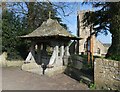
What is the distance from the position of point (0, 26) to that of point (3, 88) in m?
11.6

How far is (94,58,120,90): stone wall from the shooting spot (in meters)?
10.5

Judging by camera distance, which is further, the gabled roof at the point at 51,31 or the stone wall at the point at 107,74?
the gabled roof at the point at 51,31

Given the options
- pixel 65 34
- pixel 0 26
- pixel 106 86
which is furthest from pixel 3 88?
pixel 0 26

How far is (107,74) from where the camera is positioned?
11109mm

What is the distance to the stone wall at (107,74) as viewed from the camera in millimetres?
10531

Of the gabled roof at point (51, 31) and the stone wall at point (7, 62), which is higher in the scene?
the gabled roof at point (51, 31)

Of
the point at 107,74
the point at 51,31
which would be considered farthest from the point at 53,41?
the point at 107,74

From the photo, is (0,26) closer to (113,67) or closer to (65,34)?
(65,34)

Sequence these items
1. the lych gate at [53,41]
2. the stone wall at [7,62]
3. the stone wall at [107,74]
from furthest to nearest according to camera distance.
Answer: the stone wall at [7,62]
the lych gate at [53,41]
the stone wall at [107,74]

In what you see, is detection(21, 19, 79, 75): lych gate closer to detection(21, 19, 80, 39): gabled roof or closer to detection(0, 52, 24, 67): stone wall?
detection(21, 19, 80, 39): gabled roof

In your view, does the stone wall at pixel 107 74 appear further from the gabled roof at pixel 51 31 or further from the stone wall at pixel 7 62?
the stone wall at pixel 7 62

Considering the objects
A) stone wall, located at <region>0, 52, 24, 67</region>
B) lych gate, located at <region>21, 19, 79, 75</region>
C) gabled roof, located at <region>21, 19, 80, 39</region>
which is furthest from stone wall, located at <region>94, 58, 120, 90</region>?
stone wall, located at <region>0, 52, 24, 67</region>

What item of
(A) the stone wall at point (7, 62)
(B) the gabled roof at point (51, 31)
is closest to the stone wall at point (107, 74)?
(B) the gabled roof at point (51, 31)

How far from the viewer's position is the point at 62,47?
19.1m
